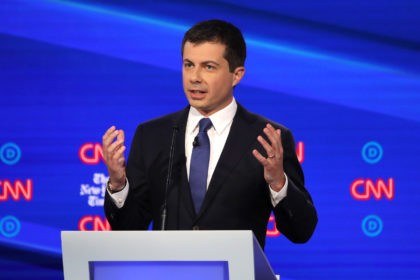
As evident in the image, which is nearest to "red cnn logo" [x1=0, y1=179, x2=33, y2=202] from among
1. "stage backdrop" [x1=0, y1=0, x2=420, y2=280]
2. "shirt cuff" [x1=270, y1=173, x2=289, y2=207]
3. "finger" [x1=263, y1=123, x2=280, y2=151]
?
"stage backdrop" [x1=0, y1=0, x2=420, y2=280]

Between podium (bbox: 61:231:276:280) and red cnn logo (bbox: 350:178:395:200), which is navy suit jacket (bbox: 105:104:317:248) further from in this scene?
red cnn logo (bbox: 350:178:395:200)

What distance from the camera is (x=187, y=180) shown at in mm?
2775

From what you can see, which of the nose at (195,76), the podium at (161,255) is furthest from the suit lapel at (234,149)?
the podium at (161,255)

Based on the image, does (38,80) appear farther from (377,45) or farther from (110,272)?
(110,272)

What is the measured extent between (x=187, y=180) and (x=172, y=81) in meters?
1.51

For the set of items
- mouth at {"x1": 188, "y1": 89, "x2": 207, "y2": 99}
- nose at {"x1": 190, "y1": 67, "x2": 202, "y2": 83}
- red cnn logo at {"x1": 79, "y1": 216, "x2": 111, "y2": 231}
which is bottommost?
mouth at {"x1": 188, "y1": 89, "x2": 207, "y2": 99}

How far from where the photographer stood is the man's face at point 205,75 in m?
2.80

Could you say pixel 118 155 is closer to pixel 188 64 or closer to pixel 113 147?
pixel 113 147

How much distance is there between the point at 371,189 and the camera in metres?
4.12

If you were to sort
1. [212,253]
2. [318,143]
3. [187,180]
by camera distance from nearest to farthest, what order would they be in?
[212,253] → [187,180] → [318,143]

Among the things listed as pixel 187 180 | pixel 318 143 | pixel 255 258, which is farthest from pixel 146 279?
pixel 318 143

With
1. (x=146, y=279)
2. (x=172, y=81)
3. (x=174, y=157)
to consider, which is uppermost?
(x=172, y=81)

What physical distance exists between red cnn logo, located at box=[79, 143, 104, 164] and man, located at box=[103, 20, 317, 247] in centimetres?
127

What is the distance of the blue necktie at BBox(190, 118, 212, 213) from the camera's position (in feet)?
9.14
